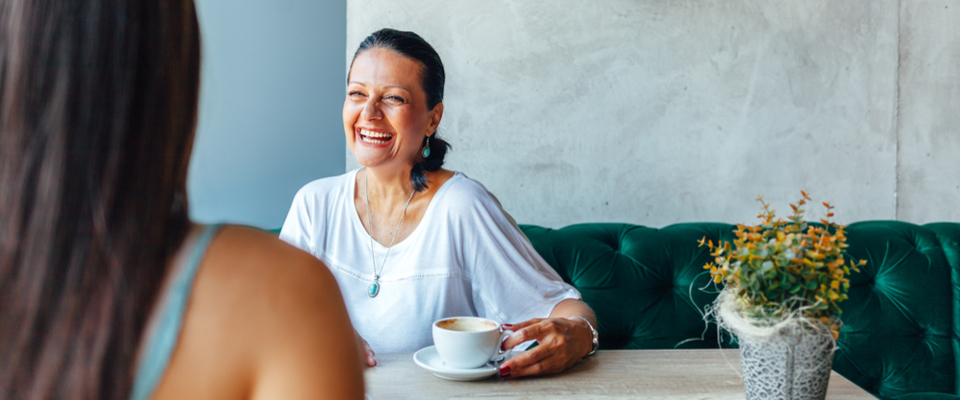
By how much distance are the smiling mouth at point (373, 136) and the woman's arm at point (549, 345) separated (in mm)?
610

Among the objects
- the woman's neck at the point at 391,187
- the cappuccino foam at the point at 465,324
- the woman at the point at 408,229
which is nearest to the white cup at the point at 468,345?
the cappuccino foam at the point at 465,324

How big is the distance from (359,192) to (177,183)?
3.73 ft

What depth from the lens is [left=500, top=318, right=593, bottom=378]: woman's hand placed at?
912mm

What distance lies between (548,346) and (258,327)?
66 cm

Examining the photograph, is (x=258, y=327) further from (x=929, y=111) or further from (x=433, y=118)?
(x=929, y=111)

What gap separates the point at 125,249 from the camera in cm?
32

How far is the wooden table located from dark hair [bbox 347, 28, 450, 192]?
0.57 meters

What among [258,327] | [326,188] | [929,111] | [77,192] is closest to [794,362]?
[258,327]

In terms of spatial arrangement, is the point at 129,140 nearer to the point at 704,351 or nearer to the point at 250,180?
the point at 704,351

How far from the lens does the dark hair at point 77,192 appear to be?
11.9 inches

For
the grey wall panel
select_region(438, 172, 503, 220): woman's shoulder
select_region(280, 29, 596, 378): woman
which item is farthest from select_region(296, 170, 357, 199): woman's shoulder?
the grey wall panel

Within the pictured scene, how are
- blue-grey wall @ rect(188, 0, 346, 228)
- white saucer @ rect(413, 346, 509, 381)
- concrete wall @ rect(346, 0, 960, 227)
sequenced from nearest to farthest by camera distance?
white saucer @ rect(413, 346, 509, 381) < blue-grey wall @ rect(188, 0, 346, 228) < concrete wall @ rect(346, 0, 960, 227)

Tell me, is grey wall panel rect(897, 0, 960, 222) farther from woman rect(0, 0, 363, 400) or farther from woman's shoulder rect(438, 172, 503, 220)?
woman rect(0, 0, 363, 400)

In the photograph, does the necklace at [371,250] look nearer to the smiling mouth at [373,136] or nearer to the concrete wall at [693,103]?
the smiling mouth at [373,136]
